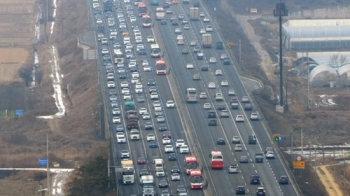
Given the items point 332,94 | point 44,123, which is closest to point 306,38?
point 332,94

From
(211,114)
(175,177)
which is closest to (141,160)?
(175,177)

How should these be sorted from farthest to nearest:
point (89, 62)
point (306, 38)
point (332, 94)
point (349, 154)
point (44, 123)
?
point (306, 38)
point (89, 62)
point (332, 94)
point (44, 123)
point (349, 154)

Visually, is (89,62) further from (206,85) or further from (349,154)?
(349,154)

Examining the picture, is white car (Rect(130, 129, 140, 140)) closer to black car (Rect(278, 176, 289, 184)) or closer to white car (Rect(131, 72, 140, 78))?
black car (Rect(278, 176, 289, 184))

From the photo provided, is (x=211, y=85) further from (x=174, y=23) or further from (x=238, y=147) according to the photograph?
(x=174, y=23)

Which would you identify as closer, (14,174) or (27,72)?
(14,174)

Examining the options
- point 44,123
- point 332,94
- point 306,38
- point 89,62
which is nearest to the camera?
point 44,123
